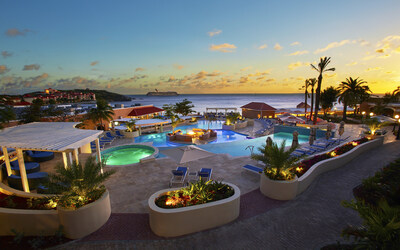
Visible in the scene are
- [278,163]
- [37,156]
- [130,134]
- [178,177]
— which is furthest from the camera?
[130,134]

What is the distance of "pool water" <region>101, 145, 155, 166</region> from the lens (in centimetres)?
1268

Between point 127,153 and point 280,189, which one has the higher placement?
point 280,189

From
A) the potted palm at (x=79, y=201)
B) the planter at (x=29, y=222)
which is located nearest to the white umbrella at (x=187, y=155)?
the potted palm at (x=79, y=201)

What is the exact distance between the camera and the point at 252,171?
27.6 ft

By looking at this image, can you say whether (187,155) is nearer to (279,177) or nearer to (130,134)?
(279,177)

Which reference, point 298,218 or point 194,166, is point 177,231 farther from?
point 194,166

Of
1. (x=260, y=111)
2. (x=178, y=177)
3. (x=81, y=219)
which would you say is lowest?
(x=178, y=177)

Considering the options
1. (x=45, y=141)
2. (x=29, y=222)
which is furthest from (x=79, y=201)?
(x=45, y=141)

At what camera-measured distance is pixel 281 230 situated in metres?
5.12

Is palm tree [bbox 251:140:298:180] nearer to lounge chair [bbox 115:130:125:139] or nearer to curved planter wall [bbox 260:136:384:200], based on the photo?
curved planter wall [bbox 260:136:384:200]

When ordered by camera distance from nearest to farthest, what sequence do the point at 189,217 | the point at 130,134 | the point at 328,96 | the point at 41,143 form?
1. the point at 189,217
2. the point at 41,143
3. the point at 130,134
4. the point at 328,96

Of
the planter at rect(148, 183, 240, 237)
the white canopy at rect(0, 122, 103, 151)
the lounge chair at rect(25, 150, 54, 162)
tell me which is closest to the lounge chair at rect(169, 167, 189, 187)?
the planter at rect(148, 183, 240, 237)

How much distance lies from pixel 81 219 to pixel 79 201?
467mm

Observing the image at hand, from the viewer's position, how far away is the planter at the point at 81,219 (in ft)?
15.5
